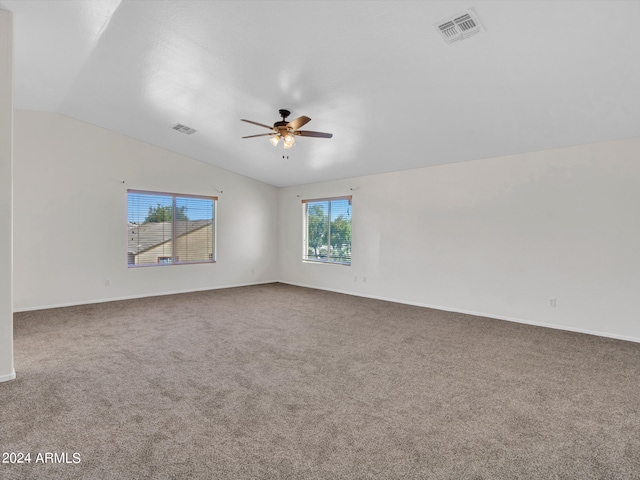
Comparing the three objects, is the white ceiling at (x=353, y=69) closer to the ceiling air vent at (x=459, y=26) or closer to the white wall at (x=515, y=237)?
the ceiling air vent at (x=459, y=26)

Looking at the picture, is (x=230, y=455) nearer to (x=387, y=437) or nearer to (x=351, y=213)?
(x=387, y=437)

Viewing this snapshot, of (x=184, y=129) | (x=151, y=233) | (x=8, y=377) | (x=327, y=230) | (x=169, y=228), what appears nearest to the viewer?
(x=8, y=377)

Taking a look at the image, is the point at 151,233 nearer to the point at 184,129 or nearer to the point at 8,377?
the point at 184,129

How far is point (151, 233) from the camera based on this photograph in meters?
6.79

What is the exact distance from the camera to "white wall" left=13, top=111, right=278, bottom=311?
17.8ft

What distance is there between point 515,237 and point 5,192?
5.83 metres

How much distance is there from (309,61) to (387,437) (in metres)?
3.25

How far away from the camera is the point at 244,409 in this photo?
248 cm

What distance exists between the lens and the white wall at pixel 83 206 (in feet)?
17.8

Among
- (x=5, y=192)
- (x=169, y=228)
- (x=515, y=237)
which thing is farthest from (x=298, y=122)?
(x=169, y=228)

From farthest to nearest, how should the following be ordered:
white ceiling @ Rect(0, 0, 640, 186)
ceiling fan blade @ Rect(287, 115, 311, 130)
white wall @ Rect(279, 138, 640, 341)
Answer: white wall @ Rect(279, 138, 640, 341) < ceiling fan blade @ Rect(287, 115, 311, 130) < white ceiling @ Rect(0, 0, 640, 186)

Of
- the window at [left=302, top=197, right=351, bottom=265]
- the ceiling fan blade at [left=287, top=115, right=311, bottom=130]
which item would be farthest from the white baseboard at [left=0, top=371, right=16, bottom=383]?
the window at [left=302, top=197, right=351, bottom=265]

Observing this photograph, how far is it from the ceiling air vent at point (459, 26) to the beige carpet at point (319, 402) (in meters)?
2.86

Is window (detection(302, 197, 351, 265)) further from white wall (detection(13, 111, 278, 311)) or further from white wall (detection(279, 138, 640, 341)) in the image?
white wall (detection(13, 111, 278, 311))
